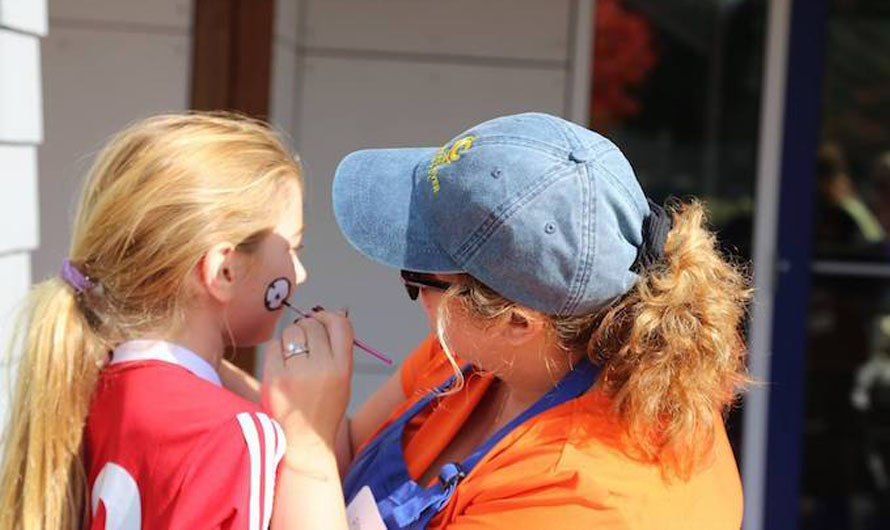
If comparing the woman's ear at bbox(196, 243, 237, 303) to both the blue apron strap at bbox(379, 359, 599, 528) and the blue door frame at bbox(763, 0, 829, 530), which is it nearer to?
the blue apron strap at bbox(379, 359, 599, 528)

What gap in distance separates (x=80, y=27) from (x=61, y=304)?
1.81m

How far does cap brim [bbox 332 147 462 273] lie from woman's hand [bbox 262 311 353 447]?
0.14 meters

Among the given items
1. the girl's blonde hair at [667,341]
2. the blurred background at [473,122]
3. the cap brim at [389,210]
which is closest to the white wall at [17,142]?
the blurred background at [473,122]

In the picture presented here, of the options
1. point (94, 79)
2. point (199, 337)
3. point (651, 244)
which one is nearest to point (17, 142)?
point (94, 79)

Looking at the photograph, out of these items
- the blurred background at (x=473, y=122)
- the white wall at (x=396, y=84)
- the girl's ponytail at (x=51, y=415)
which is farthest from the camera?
the white wall at (x=396, y=84)

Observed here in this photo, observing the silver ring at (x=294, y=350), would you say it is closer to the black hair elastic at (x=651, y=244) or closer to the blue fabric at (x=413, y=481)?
the blue fabric at (x=413, y=481)

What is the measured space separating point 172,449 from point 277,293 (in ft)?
1.03

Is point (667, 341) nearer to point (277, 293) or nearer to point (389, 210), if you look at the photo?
point (389, 210)

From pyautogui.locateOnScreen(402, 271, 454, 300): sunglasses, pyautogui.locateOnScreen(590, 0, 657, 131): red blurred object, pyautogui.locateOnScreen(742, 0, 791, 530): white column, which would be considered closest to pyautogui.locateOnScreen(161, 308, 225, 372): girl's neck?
pyautogui.locateOnScreen(402, 271, 454, 300): sunglasses

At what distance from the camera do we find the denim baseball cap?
4.11ft

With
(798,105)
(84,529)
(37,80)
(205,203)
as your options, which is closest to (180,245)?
(205,203)

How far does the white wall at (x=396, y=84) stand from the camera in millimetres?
3393

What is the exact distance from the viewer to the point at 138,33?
3201 mm

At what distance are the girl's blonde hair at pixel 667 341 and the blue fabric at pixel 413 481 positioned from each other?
35mm
